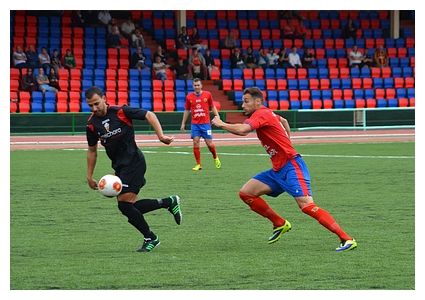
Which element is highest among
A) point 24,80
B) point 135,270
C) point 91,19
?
point 91,19

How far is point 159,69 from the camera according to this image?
1404 inches

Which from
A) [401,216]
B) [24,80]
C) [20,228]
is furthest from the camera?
[24,80]

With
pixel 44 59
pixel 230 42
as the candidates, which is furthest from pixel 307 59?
pixel 44 59

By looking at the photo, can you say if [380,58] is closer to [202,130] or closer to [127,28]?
[127,28]

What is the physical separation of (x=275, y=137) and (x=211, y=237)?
158 cm

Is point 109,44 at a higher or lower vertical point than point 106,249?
higher

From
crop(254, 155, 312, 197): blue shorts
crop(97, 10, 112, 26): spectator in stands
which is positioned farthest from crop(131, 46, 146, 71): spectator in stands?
crop(254, 155, 312, 197): blue shorts

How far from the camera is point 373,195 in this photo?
15125 millimetres

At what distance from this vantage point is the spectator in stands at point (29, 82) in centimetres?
3256

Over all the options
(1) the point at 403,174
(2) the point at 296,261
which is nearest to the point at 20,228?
(2) the point at 296,261

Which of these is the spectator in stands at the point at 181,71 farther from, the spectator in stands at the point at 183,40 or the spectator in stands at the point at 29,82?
the spectator in stands at the point at 29,82

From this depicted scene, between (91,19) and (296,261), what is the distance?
1136 inches

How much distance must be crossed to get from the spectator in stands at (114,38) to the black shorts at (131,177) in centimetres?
2589

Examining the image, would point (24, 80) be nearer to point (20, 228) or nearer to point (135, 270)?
point (20, 228)
